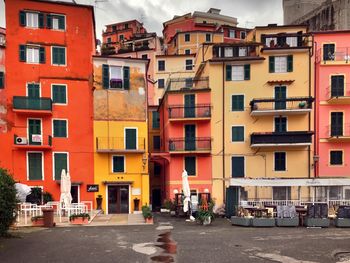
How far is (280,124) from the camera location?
34.8 metres

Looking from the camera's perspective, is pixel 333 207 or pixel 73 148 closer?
pixel 333 207

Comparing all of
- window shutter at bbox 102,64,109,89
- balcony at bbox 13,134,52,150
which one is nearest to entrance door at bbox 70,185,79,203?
balcony at bbox 13,134,52,150

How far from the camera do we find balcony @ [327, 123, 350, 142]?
3434 cm

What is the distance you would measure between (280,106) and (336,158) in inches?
296

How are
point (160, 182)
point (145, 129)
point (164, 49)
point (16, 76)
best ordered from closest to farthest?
point (16, 76) < point (145, 129) < point (160, 182) < point (164, 49)

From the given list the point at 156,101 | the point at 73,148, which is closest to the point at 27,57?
Result: the point at 73,148

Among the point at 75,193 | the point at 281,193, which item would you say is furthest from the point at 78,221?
the point at 281,193

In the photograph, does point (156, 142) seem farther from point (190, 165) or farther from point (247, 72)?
point (247, 72)

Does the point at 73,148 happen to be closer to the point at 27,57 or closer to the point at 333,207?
the point at 27,57

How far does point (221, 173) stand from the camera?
34.8 metres

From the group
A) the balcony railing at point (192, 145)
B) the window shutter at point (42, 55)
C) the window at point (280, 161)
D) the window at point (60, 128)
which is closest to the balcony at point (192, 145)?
the balcony railing at point (192, 145)

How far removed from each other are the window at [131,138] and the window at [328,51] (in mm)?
19708

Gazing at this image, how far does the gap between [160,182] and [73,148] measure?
14354mm

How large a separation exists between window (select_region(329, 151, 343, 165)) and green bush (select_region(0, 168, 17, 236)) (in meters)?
28.7
